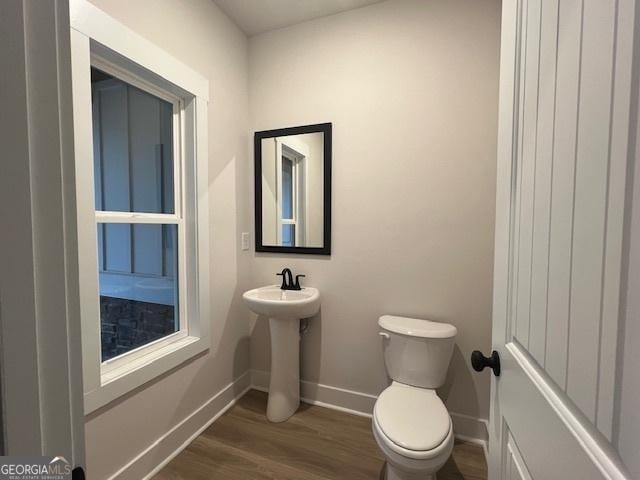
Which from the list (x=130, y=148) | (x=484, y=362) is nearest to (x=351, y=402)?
(x=484, y=362)

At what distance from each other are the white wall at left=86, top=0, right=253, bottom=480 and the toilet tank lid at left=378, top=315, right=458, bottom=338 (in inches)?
42.8

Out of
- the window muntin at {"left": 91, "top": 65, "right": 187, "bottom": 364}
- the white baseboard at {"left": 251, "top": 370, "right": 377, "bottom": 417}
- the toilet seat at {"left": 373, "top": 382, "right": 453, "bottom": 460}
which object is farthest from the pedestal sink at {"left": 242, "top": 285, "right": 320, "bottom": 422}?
the toilet seat at {"left": 373, "top": 382, "right": 453, "bottom": 460}

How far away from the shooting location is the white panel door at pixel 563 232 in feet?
→ 1.18

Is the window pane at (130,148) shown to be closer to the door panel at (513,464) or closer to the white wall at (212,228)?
the white wall at (212,228)

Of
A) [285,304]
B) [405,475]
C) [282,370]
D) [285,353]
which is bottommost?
[405,475]

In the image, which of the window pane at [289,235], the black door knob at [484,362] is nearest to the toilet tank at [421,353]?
the black door knob at [484,362]

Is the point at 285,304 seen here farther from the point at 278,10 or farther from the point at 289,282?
the point at 278,10

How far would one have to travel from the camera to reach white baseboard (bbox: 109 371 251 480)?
140 centimetres

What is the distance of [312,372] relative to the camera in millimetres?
2092

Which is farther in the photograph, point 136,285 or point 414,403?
point 136,285

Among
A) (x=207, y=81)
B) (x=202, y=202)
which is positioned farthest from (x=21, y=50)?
(x=207, y=81)

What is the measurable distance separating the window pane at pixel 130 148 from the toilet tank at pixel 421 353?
5.14 ft

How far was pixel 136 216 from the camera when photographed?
1505 millimetres

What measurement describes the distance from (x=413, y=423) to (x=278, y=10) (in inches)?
98.1
